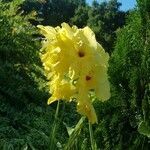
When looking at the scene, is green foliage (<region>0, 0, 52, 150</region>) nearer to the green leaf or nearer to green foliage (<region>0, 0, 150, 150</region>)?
green foliage (<region>0, 0, 150, 150</region>)

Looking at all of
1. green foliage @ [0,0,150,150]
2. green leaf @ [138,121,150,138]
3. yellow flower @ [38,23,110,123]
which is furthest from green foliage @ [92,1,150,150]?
yellow flower @ [38,23,110,123]

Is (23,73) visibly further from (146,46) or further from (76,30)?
(76,30)

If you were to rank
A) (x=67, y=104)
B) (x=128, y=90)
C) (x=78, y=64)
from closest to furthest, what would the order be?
1. (x=78, y=64)
2. (x=128, y=90)
3. (x=67, y=104)

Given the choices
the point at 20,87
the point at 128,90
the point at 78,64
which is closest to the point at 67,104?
the point at 20,87

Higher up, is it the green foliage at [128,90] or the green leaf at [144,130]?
the green foliage at [128,90]

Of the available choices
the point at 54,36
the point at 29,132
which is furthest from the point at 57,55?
the point at 29,132

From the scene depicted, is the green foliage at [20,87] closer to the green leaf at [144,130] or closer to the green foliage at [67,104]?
the green foliage at [67,104]

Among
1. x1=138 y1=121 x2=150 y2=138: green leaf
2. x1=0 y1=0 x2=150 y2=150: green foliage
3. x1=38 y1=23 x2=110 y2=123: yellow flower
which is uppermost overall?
x1=0 y1=0 x2=150 y2=150: green foliage

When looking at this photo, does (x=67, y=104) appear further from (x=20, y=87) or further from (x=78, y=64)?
(x=78, y=64)

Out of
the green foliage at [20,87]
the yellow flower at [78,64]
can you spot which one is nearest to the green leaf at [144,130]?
the yellow flower at [78,64]
